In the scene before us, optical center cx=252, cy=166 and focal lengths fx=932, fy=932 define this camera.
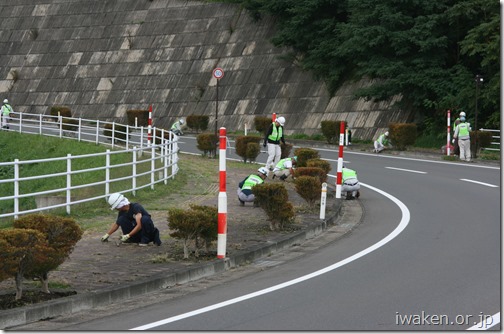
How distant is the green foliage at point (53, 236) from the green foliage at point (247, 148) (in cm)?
2150

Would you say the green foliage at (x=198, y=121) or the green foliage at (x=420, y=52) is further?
the green foliage at (x=198, y=121)

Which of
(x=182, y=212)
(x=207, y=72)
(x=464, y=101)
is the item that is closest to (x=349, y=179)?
(x=182, y=212)

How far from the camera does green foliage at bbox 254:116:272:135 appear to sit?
147 ft

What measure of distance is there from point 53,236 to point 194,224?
268cm

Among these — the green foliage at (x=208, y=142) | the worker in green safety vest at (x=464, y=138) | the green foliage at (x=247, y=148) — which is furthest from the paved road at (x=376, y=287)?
the green foliage at (x=208, y=142)

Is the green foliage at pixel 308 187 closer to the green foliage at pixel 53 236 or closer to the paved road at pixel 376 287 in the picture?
the paved road at pixel 376 287

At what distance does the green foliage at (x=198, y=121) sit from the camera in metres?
49.2

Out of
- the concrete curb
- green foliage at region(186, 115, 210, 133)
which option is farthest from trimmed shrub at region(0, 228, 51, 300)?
green foliage at region(186, 115, 210, 133)

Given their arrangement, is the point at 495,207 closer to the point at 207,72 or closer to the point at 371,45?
the point at 371,45

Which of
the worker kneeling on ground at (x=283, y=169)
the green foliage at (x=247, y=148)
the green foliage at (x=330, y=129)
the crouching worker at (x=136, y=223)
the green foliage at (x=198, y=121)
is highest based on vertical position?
Answer: the green foliage at (x=198, y=121)

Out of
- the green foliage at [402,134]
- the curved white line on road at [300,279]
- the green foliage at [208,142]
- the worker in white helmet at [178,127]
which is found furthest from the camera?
Answer: the worker in white helmet at [178,127]

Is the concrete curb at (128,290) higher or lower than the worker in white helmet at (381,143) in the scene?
lower

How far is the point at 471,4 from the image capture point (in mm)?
41375

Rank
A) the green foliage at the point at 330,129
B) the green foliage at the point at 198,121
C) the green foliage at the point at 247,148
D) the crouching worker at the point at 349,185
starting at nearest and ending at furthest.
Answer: the crouching worker at the point at 349,185, the green foliage at the point at 247,148, the green foliage at the point at 330,129, the green foliage at the point at 198,121
